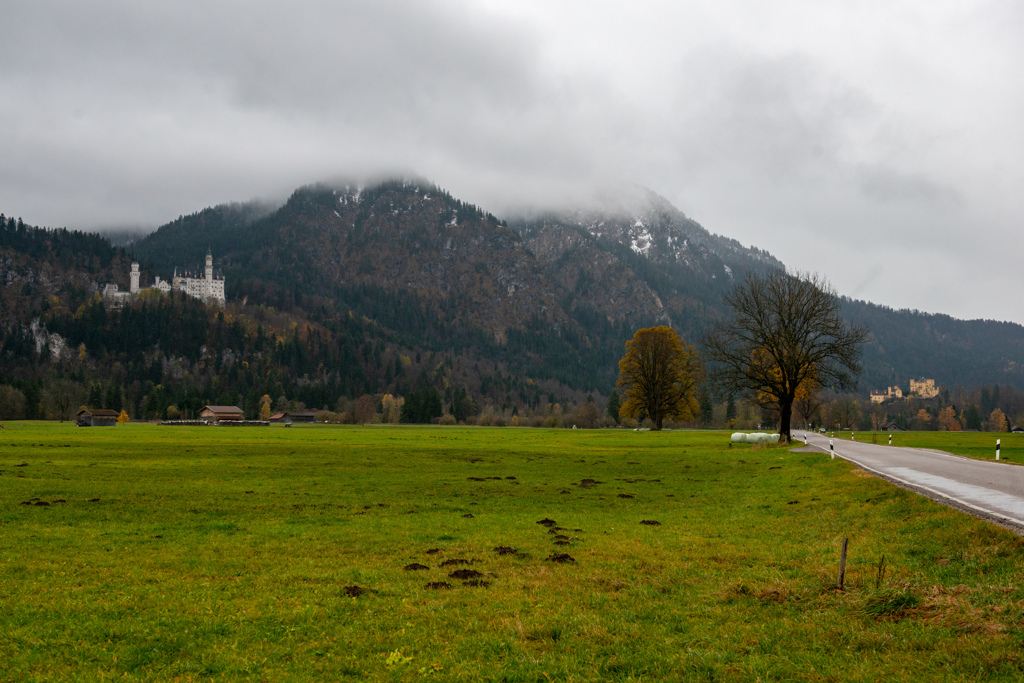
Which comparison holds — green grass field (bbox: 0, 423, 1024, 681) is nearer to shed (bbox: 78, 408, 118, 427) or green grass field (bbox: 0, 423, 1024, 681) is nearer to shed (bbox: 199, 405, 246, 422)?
shed (bbox: 78, 408, 118, 427)

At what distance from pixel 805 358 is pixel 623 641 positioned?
5841 centimetres

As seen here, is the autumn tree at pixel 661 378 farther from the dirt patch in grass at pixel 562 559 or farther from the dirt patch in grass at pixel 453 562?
the dirt patch in grass at pixel 453 562

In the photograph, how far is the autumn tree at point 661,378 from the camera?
A: 10050 cm

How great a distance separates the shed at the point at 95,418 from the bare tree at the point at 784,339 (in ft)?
470

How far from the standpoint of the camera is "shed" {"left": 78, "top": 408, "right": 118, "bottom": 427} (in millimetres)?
145887

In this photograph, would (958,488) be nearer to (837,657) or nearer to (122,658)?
(837,657)

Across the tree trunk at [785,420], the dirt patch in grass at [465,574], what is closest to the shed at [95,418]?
the tree trunk at [785,420]

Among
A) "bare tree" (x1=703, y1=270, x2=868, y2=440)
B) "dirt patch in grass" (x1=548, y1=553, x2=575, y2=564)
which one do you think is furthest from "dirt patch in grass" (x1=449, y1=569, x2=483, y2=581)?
"bare tree" (x1=703, y1=270, x2=868, y2=440)

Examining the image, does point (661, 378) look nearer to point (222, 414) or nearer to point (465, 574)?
point (465, 574)

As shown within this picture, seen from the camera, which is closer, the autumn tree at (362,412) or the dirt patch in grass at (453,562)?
the dirt patch in grass at (453,562)

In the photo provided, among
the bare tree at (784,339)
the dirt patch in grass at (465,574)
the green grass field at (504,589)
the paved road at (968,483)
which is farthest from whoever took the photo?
the bare tree at (784,339)

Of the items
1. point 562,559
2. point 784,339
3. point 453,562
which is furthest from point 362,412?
point 562,559

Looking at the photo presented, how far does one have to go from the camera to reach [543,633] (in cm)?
1159

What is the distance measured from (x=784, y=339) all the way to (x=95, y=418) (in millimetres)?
154081
